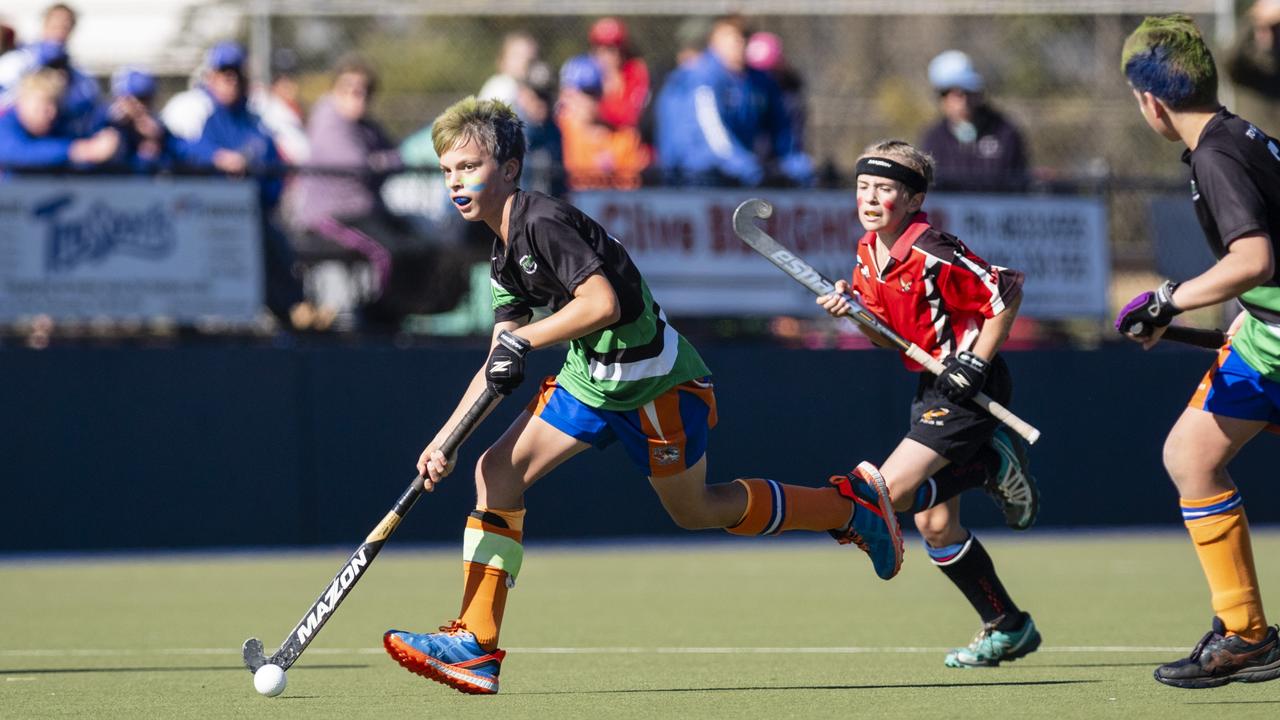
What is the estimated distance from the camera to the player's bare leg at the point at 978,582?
22.1ft

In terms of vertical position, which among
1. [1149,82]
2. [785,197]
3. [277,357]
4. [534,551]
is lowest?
[534,551]

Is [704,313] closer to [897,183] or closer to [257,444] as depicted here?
[257,444]

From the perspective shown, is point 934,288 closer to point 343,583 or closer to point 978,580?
point 978,580

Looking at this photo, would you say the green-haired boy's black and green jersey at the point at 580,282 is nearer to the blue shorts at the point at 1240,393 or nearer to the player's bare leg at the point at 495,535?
the player's bare leg at the point at 495,535

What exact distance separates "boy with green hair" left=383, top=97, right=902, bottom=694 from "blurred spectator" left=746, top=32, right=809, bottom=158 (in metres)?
7.03

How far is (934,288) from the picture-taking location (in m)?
6.50

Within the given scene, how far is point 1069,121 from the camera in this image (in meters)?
15.2

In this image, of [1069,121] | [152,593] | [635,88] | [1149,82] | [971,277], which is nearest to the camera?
[1149,82]

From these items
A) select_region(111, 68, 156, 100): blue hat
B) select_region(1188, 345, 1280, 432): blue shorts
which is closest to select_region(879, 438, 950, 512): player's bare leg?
select_region(1188, 345, 1280, 432): blue shorts

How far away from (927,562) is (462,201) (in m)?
6.00

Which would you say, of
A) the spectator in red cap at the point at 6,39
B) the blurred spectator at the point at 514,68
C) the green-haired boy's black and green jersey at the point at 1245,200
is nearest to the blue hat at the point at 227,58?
the spectator in red cap at the point at 6,39

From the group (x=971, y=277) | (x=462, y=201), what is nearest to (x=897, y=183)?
(x=971, y=277)

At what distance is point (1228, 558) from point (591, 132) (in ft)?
25.3

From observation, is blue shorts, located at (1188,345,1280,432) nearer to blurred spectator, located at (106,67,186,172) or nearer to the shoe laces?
the shoe laces
